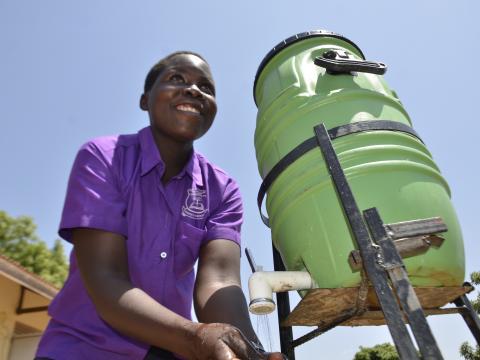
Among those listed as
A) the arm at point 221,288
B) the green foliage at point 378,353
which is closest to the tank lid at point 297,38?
the arm at point 221,288

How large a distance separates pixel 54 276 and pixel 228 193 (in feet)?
58.1

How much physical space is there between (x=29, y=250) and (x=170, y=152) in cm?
1961

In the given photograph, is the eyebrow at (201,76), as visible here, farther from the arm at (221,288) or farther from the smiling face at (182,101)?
the arm at (221,288)

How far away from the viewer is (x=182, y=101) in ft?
5.26

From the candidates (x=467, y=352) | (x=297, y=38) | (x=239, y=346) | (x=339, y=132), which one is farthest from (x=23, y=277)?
(x=467, y=352)

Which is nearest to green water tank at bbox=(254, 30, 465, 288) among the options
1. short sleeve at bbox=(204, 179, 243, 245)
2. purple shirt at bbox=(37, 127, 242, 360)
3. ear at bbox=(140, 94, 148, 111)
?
short sleeve at bbox=(204, 179, 243, 245)

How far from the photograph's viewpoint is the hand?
0.91 meters

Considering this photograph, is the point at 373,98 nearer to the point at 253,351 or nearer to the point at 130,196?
the point at 130,196

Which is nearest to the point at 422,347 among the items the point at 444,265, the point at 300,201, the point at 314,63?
the point at 444,265

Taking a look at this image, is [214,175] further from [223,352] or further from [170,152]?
[223,352]

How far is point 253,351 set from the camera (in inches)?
38.2

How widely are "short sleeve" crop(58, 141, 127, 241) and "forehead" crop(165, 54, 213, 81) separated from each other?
485 millimetres

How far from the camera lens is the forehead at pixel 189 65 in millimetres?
1676

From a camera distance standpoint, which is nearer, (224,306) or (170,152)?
(224,306)
